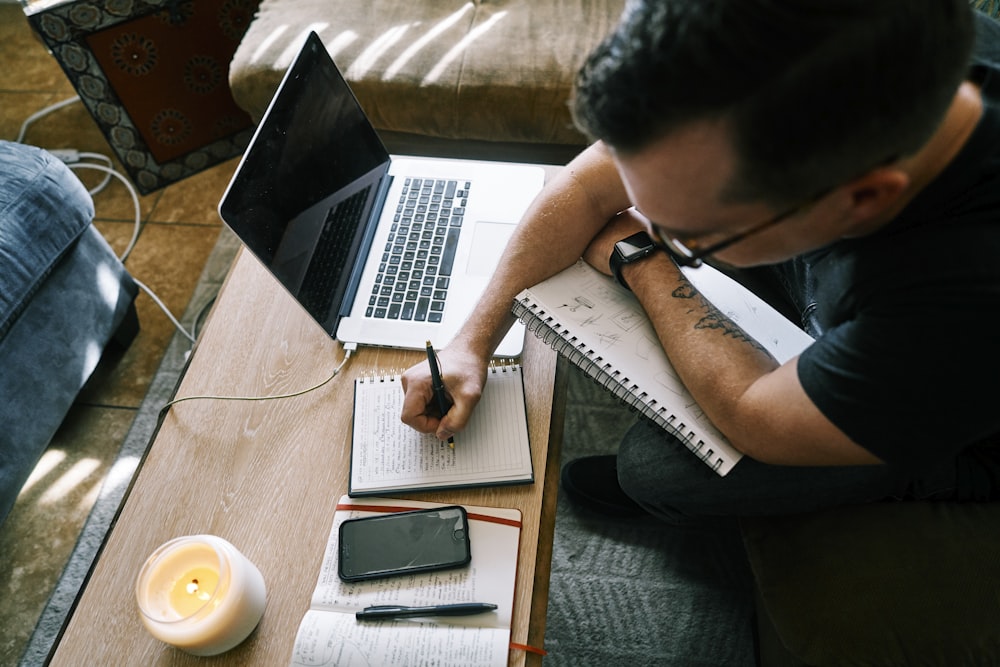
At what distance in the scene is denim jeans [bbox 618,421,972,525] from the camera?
0.89 metres

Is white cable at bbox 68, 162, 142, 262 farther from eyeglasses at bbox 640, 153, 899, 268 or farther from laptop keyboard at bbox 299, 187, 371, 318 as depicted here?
eyeglasses at bbox 640, 153, 899, 268

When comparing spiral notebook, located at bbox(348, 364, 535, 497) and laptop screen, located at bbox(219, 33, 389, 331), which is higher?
laptop screen, located at bbox(219, 33, 389, 331)

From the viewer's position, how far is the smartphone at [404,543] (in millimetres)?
793

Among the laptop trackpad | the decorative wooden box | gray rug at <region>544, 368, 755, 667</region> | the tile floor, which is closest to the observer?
the laptop trackpad

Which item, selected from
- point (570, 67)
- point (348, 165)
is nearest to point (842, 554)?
point (348, 165)

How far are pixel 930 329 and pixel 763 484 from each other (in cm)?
33

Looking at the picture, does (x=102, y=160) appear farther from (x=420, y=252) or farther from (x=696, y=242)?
(x=696, y=242)

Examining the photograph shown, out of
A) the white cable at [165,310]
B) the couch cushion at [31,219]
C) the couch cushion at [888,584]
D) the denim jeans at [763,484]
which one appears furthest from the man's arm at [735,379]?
the white cable at [165,310]

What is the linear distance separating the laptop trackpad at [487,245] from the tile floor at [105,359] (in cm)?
109

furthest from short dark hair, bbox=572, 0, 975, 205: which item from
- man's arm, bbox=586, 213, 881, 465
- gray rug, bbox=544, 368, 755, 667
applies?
gray rug, bbox=544, 368, 755, 667

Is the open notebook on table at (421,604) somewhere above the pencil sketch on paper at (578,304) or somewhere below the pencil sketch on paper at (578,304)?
below

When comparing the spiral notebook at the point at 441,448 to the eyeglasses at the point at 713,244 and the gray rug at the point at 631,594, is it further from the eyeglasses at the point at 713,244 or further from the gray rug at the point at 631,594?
the gray rug at the point at 631,594

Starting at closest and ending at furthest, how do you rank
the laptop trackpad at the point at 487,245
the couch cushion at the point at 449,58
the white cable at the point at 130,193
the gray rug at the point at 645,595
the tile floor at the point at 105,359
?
1. the laptop trackpad at the point at 487,245
2. the gray rug at the point at 645,595
3. the tile floor at the point at 105,359
4. the couch cushion at the point at 449,58
5. the white cable at the point at 130,193

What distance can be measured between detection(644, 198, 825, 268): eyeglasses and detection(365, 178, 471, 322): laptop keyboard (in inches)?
16.1
